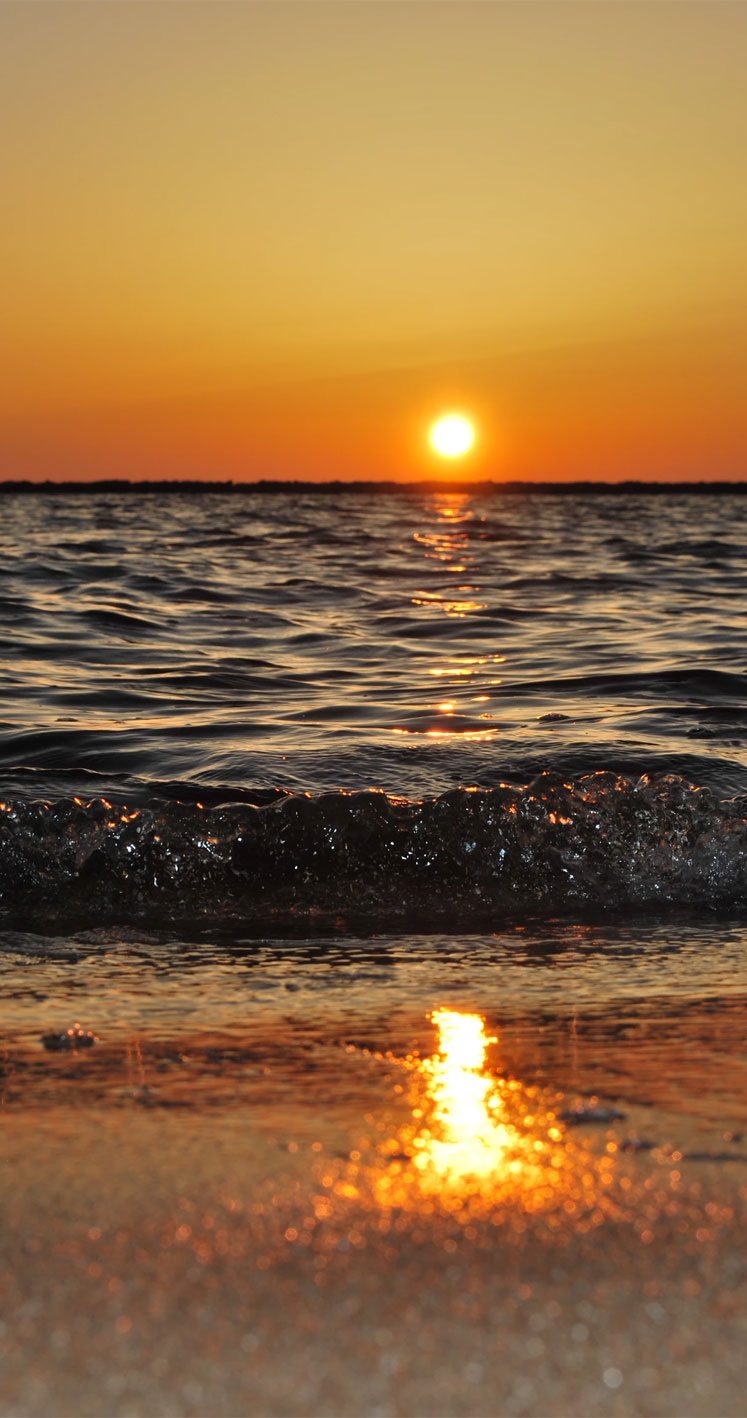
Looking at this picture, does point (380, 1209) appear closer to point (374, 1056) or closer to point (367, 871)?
point (374, 1056)

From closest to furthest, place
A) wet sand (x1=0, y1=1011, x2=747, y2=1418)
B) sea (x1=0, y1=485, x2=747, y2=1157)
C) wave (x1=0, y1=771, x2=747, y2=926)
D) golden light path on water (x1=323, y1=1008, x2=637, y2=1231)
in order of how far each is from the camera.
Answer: wet sand (x1=0, y1=1011, x2=747, y2=1418) → golden light path on water (x1=323, y1=1008, x2=637, y2=1231) → sea (x1=0, y1=485, x2=747, y2=1157) → wave (x1=0, y1=771, x2=747, y2=926)

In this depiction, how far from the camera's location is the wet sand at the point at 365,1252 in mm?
1540

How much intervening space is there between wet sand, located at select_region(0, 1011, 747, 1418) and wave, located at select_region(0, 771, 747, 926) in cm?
189

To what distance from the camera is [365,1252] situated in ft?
6.07

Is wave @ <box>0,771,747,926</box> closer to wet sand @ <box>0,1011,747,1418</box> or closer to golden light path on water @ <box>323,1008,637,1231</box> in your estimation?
golden light path on water @ <box>323,1008,637,1231</box>

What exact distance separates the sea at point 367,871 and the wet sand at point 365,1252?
3.3 inches

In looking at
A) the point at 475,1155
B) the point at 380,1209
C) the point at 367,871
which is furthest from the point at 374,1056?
the point at 367,871

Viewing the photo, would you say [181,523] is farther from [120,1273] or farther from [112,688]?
[120,1273]

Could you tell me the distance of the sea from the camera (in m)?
2.75

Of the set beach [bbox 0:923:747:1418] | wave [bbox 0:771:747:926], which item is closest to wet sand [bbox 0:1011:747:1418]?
beach [bbox 0:923:747:1418]

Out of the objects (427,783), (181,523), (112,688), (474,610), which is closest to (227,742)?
(427,783)

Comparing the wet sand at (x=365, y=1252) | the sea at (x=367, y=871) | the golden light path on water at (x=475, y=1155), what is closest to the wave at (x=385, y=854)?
the sea at (x=367, y=871)

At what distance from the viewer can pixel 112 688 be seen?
28.9 feet

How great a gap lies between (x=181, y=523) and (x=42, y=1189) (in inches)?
1359
